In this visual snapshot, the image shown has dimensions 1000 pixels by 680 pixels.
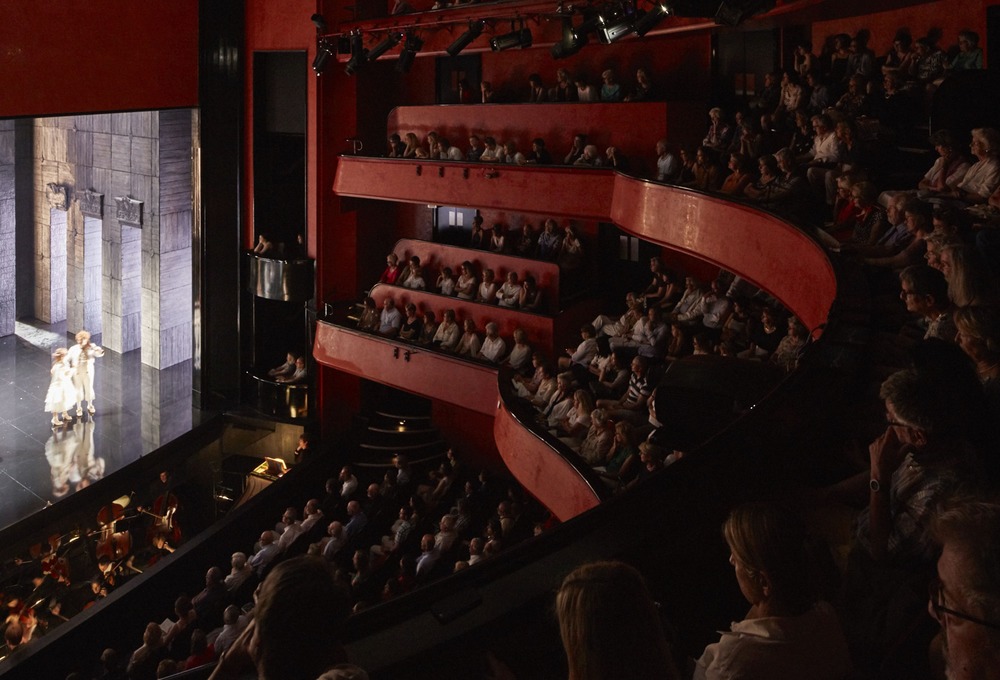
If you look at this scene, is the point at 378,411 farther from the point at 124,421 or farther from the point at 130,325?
the point at 130,325

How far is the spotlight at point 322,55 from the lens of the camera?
13.2 metres

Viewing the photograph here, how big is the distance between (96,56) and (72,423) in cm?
524

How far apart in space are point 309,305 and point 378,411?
1983 mm

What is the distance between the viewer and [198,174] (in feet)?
46.9

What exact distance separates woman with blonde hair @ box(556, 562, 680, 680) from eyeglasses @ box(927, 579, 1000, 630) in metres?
0.51

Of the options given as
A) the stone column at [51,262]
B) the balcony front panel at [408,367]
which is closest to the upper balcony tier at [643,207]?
the balcony front panel at [408,367]

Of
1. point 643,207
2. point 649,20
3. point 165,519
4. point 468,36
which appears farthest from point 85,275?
point 649,20

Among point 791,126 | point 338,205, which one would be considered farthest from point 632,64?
point 338,205

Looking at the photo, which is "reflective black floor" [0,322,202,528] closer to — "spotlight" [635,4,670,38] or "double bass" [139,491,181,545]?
"double bass" [139,491,181,545]

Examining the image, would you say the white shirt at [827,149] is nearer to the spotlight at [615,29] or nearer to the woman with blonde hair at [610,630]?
the spotlight at [615,29]

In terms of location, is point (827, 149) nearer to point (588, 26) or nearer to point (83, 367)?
point (588, 26)

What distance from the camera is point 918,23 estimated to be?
31.8ft

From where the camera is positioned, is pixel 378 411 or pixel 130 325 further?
pixel 130 325

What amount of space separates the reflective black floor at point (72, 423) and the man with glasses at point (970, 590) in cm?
1072
